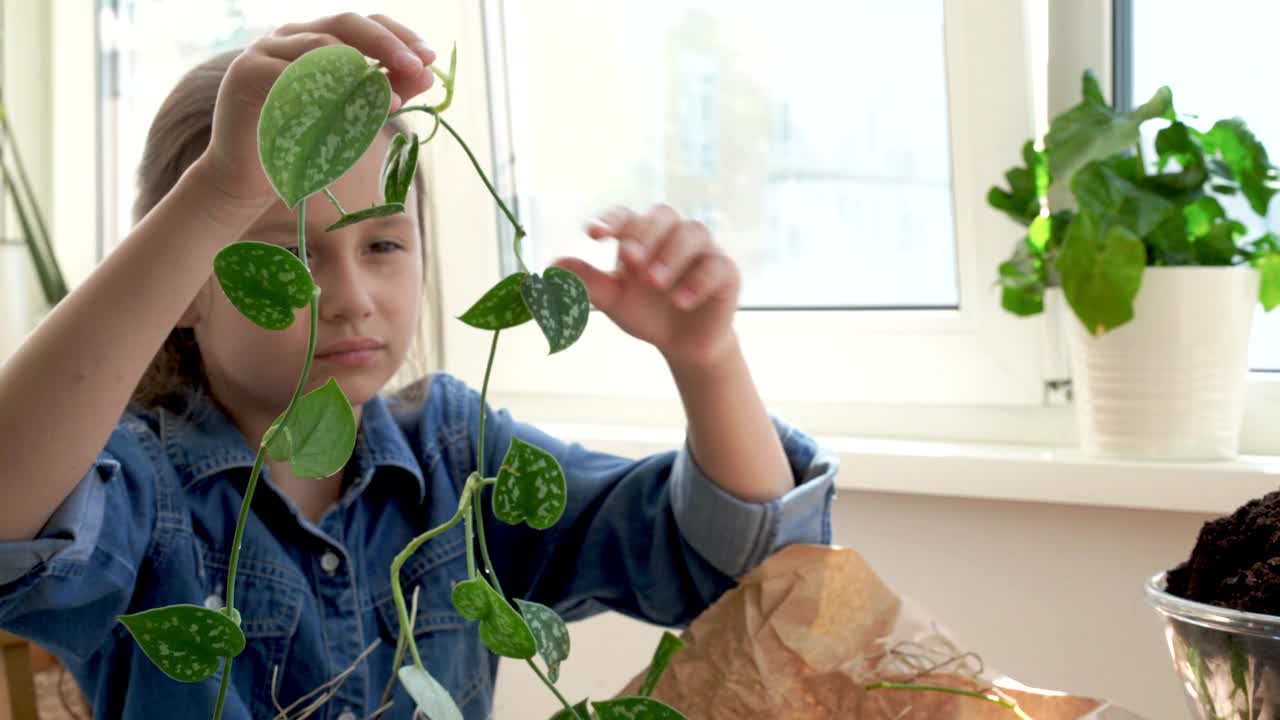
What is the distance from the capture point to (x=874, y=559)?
3.44 feet

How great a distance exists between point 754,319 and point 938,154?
9.0 inches

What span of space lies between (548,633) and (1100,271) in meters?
0.65

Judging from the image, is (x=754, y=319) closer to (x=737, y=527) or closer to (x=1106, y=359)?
(x=1106, y=359)

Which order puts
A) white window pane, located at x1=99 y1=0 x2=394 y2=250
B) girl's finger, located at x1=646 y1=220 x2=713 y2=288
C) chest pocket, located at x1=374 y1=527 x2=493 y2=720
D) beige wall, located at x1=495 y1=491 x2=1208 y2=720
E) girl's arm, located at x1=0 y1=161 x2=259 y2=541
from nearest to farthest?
girl's arm, located at x1=0 y1=161 x2=259 y2=541, girl's finger, located at x1=646 y1=220 x2=713 y2=288, chest pocket, located at x1=374 y1=527 x2=493 y2=720, beige wall, located at x1=495 y1=491 x2=1208 y2=720, white window pane, located at x1=99 y1=0 x2=394 y2=250

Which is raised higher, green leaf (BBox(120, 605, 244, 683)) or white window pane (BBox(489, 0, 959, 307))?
white window pane (BBox(489, 0, 959, 307))

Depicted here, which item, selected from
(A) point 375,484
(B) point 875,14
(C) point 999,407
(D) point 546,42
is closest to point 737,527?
(A) point 375,484

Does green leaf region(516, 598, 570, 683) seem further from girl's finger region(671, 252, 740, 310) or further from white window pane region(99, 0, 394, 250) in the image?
white window pane region(99, 0, 394, 250)

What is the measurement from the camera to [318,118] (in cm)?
26

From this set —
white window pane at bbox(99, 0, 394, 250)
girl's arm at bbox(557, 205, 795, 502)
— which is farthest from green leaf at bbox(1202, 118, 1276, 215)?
white window pane at bbox(99, 0, 394, 250)

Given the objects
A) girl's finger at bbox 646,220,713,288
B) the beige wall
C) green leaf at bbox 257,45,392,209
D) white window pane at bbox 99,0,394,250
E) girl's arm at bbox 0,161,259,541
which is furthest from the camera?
white window pane at bbox 99,0,394,250

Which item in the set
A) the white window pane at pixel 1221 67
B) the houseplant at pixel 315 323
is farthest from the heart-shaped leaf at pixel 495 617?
the white window pane at pixel 1221 67

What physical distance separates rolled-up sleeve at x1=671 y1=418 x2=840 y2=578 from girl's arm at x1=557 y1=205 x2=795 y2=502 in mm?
12

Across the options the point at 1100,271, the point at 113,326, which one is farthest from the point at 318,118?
the point at 1100,271

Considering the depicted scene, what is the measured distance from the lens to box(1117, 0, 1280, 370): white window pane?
966 millimetres
